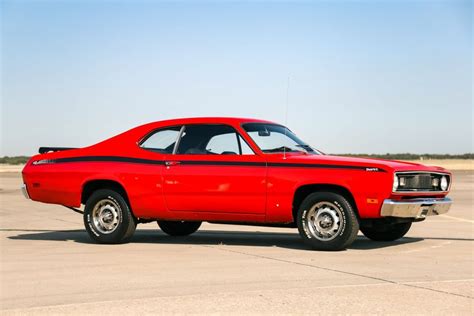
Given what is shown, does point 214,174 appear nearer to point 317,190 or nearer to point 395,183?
point 317,190

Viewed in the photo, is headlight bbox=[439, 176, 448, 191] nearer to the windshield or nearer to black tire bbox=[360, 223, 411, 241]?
black tire bbox=[360, 223, 411, 241]

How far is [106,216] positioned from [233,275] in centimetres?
383

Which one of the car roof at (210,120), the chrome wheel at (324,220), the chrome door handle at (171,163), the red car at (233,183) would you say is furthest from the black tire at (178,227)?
the chrome wheel at (324,220)

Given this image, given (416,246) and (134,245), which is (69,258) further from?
(416,246)

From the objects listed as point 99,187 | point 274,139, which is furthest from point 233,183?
point 99,187

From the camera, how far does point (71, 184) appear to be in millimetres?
11109

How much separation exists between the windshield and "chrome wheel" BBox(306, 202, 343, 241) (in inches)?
37.5

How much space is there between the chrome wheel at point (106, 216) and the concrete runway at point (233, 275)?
34cm

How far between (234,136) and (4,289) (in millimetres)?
4335

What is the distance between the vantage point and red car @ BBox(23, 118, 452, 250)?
31.4 feet

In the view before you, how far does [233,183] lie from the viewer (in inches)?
396

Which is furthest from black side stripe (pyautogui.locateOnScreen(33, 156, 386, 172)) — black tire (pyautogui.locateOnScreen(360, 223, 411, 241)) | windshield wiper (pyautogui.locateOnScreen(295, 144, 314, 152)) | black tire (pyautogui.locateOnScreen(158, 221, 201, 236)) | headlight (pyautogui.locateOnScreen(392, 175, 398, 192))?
black tire (pyautogui.locateOnScreen(360, 223, 411, 241))

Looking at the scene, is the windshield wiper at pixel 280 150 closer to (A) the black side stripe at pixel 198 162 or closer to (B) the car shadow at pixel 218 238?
(A) the black side stripe at pixel 198 162

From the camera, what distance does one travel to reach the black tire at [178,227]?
1193 centimetres
